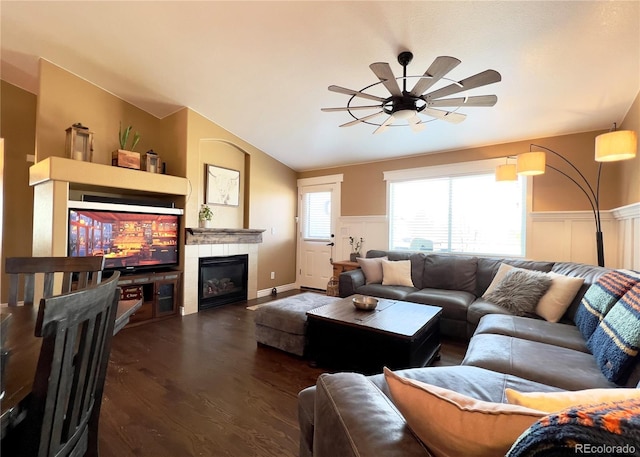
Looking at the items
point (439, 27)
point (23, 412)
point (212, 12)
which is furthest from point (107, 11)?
point (23, 412)

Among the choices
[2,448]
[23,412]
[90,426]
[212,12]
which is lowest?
[90,426]

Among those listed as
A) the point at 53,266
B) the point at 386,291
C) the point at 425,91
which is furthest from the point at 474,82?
the point at 53,266

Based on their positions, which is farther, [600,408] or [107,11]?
[107,11]

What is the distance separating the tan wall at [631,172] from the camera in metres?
2.56

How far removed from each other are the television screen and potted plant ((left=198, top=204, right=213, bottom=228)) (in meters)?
0.34

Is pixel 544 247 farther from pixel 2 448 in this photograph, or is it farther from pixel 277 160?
pixel 2 448

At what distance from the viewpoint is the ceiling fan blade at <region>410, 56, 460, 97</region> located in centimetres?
166

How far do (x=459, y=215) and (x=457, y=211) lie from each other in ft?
0.21

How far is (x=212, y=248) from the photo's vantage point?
4215 millimetres

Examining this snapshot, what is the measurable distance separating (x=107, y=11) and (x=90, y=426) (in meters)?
3.10

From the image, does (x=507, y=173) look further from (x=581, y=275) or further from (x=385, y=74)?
(x=385, y=74)

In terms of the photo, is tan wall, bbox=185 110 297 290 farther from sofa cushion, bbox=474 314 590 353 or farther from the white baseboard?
sofa cushion, bbox=474 314 590 353

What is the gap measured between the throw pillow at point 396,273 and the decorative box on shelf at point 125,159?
3.46m

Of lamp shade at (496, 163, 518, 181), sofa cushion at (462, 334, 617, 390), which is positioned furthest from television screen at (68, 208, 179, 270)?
lamp shade at (496, 163, 518, 181)
